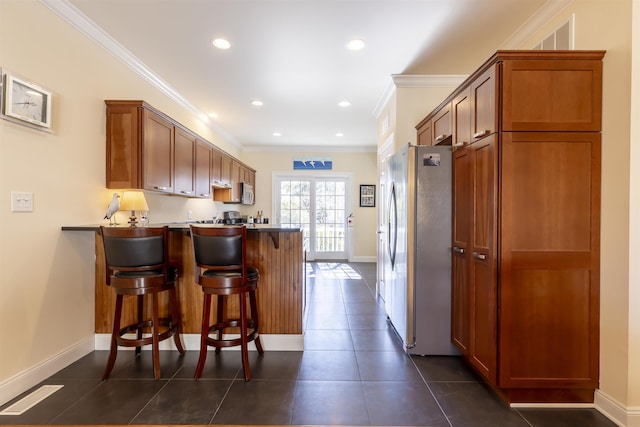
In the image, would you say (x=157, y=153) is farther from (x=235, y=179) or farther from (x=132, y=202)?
(x=235, y=179)

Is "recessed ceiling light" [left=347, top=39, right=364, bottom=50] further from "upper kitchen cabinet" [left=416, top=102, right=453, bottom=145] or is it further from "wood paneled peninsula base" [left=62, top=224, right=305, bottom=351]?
"wood paneled peninsula base" [left=62, top=224, right=305, bottom=351]

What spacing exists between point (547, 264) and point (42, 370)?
335 centimetres

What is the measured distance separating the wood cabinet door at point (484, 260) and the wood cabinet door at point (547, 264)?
5cm

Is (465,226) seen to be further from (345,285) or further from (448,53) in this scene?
(345,285)

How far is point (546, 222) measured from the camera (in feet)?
5.74

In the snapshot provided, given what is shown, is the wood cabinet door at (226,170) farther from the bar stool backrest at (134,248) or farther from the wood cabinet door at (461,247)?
the wood cabinet door at (461,247)

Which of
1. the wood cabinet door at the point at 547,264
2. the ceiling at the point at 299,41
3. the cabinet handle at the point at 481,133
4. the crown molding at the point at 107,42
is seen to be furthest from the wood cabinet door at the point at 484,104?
the crown molding at the point at 107,42

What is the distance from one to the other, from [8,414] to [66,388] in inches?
11.0

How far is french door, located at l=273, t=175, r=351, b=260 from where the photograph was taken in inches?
271

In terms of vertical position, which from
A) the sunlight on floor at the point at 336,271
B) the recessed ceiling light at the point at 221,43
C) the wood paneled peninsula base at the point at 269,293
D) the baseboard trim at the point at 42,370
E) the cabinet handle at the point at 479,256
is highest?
the recessed ceiling light at the point at 221,43

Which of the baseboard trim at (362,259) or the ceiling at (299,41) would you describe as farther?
the baseboard trim at (362,259)

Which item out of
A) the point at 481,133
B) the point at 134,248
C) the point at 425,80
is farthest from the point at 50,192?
the point at 425,80

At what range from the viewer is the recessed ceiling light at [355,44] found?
2.58 meters

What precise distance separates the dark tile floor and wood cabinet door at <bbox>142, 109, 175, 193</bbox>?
1551mm
